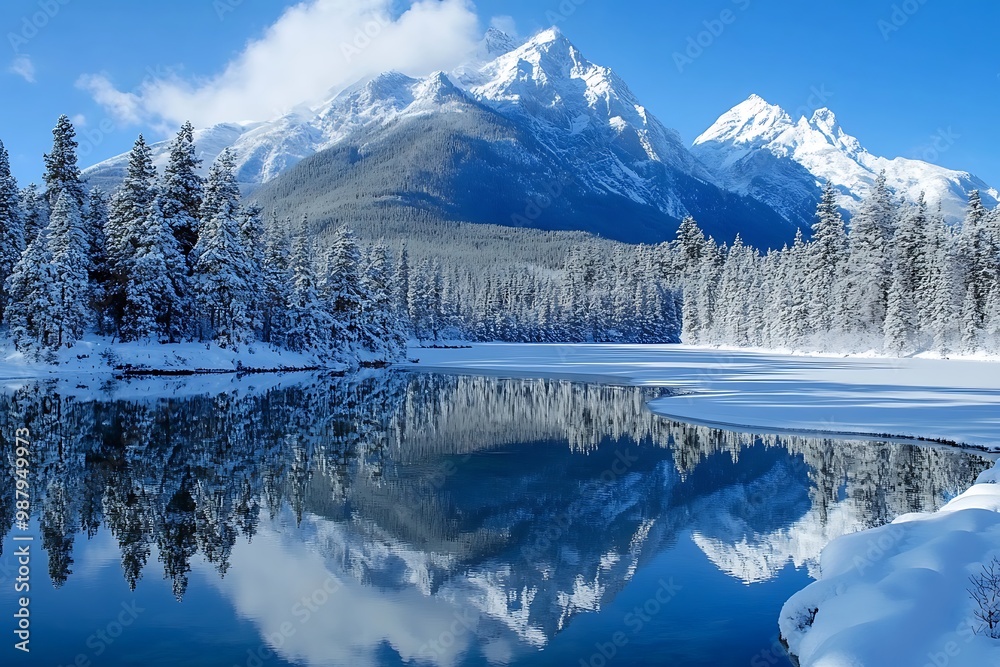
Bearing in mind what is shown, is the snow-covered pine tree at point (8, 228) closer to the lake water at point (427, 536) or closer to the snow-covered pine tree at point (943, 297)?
the lake water at point (427, 536)

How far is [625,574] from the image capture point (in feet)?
40.3

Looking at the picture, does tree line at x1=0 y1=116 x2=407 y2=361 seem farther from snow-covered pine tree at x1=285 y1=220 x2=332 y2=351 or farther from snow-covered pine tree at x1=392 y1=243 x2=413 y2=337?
snow-covered pine tree at x1=392 y1=243 x2=413 y2=337

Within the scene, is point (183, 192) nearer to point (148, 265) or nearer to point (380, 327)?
point (148, 265)

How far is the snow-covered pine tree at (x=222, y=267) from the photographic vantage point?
53.4 meters

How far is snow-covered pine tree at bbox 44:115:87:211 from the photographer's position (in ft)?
182

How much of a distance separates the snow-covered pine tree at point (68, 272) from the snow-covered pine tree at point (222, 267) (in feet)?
25.3

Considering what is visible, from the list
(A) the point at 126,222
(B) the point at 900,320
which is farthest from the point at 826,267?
(A) the point at 126,222

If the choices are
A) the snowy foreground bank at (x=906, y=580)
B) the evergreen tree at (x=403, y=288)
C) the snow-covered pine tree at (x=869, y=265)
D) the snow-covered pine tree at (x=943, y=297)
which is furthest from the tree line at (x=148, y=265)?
the snow-covered pine tree at (x=943, y=297)

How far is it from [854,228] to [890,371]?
38.7m

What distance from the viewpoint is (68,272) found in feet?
159

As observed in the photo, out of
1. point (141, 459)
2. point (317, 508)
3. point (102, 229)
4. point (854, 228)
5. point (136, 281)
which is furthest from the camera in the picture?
point (854, 228)

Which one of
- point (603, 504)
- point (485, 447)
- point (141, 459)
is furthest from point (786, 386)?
point (141, 459)

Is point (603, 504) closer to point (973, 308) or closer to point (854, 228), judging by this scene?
point (973, 308)

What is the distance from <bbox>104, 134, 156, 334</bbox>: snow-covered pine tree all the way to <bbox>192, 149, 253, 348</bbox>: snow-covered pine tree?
14.7 ft
